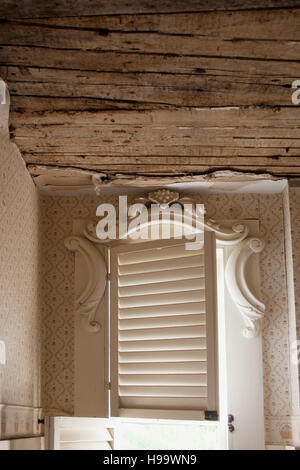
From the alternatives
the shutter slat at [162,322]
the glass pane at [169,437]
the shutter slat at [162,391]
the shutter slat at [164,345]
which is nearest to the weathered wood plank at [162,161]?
the shutter slat at [162,322]

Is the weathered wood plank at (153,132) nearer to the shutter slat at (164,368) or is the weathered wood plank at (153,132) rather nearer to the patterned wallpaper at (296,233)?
the patterned wallpaper at (296,233)

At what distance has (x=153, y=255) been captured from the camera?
371 cm

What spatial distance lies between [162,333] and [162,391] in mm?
298

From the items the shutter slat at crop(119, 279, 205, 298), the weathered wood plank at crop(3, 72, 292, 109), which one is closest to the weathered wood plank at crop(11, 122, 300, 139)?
the weathered wood plank at crop(3, 72, 292, 109)

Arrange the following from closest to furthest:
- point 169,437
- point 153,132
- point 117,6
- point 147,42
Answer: point 117,6, point 147,42, point 153,132, point 169,437

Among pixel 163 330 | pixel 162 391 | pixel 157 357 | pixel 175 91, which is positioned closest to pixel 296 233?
pixel 163 330

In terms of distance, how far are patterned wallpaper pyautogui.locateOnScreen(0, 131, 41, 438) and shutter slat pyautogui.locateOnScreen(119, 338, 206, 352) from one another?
484 mm

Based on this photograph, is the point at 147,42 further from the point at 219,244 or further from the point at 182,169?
the point at 219,244

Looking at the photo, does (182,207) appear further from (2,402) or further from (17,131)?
(2,402)

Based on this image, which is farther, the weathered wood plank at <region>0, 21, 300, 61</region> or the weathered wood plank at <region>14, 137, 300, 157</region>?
the weathered wood plank at <region>14, 137, 300, 157</region>

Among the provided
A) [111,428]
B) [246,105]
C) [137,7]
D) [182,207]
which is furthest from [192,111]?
[111,428]

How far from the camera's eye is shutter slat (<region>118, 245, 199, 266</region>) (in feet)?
12.0

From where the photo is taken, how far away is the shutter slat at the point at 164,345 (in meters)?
3.47

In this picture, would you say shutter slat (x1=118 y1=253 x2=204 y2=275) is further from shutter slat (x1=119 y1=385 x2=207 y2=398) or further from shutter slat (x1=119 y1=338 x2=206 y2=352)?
shutter slat (x1=119 y1=385 x2=207 y2=398)
